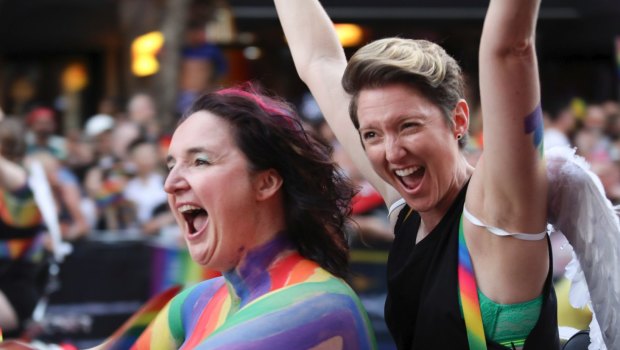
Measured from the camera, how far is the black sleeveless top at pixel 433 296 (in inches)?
96.0

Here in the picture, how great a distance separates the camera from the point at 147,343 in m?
2.76

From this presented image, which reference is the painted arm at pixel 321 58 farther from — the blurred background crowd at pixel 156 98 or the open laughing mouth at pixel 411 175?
the open laughing mouth at pixel 411 175

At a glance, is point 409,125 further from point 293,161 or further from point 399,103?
point 293,161

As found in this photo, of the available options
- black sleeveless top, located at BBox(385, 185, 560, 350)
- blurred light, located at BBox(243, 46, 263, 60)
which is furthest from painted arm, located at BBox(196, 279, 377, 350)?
blurred light, located at BBox(243, 46, 263, 60)

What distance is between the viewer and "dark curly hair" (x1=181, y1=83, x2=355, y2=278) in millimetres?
2520

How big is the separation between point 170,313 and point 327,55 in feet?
2.89

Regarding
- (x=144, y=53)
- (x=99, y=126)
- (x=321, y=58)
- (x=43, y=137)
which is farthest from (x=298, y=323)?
(x=144, y=53)

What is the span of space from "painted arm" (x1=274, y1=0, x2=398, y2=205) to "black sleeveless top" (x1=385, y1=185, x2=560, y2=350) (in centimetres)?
41

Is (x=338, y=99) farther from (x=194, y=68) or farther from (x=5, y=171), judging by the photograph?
(x=194, y=68)

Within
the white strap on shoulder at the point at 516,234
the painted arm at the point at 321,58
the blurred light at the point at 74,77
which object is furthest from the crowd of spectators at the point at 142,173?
the blurred light at the point at 74,77

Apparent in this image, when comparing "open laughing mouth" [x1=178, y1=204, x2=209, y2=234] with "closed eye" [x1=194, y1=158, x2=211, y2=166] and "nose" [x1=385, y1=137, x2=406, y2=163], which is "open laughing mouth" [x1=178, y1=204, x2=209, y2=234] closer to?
"closed eye" [x1=194, y1=158, x2=211, y2=166]

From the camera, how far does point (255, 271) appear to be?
248 cm

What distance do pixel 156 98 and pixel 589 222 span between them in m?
10.9

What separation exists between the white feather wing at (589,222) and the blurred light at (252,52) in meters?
13.2
